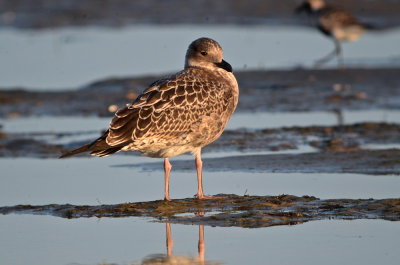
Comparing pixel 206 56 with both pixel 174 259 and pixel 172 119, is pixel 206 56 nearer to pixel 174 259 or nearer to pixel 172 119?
pixel 172 119

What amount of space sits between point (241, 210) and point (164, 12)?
1917 cm

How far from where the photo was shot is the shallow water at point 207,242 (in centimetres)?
694

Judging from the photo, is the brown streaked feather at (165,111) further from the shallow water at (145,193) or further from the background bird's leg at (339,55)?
the background bird's leg at (339,55)

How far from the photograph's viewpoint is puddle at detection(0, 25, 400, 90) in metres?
19.0

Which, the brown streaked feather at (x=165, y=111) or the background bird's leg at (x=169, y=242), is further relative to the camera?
the brown streaked feather at (x=165, y=111)

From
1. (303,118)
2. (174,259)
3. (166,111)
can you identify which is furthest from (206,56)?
(303,118)

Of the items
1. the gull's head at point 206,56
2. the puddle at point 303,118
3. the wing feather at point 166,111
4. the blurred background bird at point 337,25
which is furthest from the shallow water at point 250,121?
the blurred background bird at point 337,25

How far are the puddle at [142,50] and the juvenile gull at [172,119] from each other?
8661 mm

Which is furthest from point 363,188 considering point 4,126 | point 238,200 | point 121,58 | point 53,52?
point 53,52

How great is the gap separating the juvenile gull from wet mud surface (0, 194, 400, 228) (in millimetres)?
352

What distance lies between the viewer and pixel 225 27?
2511cm

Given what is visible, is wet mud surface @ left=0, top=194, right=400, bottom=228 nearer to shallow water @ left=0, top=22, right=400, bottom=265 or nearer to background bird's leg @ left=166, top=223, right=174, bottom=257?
shallow water @ left=0, top=22, right=400, bottom=265

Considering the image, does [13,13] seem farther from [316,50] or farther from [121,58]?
[316,50]

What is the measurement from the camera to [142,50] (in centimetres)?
2184
